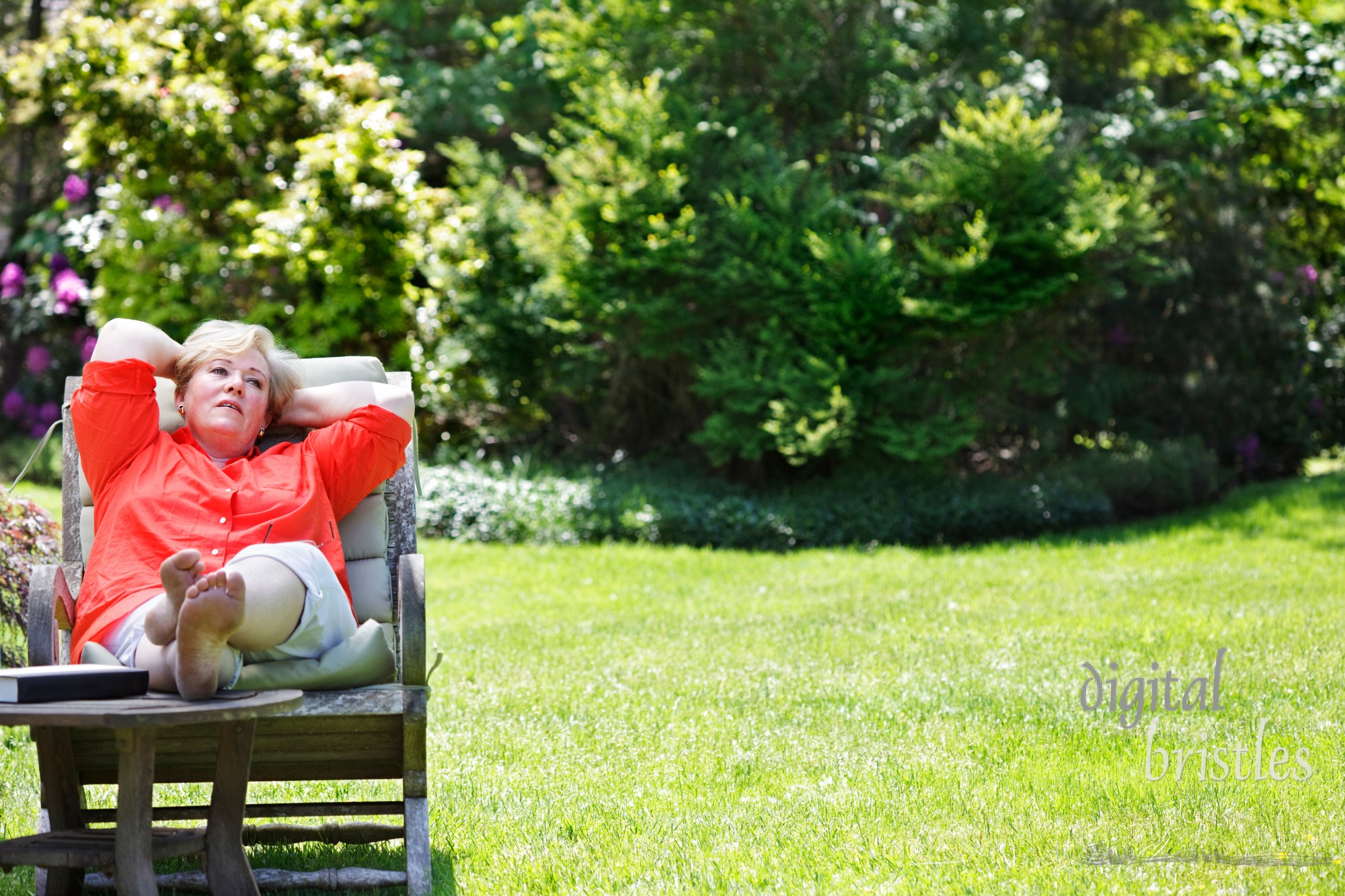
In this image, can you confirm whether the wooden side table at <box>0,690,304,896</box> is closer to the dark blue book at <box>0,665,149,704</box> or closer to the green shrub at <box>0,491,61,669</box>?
the dark blue book at <box>0,665,149,704</box>

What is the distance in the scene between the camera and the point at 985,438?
1070cm

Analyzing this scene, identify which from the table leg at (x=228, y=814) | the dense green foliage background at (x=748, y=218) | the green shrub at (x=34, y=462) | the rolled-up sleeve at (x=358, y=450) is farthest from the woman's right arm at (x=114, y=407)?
the green shrub at (x=34, y=462)

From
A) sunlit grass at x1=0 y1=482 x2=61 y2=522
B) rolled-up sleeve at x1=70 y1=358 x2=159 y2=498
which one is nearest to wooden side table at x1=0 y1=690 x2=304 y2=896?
rolled-up sleeve at x1=70 y1=358 x2=159 y2=498

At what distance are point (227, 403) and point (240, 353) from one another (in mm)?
140

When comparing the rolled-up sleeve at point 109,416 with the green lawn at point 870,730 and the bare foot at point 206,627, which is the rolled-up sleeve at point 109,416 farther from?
the green lawn at point 870,730

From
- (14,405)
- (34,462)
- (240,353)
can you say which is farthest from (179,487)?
(14,405)

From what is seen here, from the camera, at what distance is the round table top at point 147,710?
89.1 inches

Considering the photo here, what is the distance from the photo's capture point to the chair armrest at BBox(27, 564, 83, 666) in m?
2.84

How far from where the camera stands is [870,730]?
4.20 meters

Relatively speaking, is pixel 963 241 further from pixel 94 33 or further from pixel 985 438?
pixel 94 33

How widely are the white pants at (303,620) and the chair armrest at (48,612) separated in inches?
5.0

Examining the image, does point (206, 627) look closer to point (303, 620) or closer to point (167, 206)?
point (303, 620)

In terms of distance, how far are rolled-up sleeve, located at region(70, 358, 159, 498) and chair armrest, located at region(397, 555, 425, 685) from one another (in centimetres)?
79

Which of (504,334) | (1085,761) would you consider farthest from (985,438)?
(1085,761)
